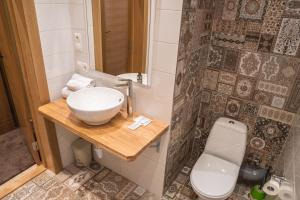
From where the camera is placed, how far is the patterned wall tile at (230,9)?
169 cm

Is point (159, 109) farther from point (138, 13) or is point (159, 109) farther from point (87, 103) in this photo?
point (138, 13)

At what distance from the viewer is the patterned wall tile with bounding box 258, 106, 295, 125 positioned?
1.75 meters

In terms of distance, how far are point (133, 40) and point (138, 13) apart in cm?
20

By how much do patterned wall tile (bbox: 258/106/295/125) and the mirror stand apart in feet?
3.35

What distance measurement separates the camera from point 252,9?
1.64 metres

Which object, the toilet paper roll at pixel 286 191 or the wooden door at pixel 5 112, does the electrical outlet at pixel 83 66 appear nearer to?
the wooden door at pixel 5 112

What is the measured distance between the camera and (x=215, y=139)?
6.40 ft

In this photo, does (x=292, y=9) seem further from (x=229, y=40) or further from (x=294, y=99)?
(x=294, y=99)

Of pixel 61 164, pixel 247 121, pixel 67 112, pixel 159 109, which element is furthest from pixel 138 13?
pixel 61 164

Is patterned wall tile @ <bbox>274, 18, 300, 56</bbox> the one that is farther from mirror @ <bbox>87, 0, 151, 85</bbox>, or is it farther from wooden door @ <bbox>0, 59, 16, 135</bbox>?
wooden door @ <bbox>0, 59, 16, 135</bbox>

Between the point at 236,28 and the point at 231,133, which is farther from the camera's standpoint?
the point at 231,133

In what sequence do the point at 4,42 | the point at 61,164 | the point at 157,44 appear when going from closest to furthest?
the point at 157,44
the point at 4,42
the point at 61,164

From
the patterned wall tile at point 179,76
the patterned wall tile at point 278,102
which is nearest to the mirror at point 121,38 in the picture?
the patterned wall tile at point 179,76

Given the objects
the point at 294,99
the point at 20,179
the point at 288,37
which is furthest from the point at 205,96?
the point at 20,179
